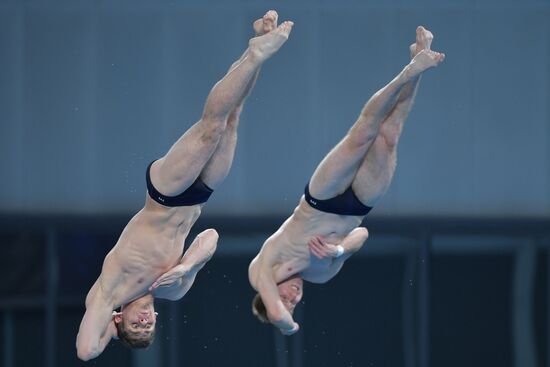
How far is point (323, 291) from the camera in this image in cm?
755

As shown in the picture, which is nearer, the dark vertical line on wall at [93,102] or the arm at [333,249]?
the arm at [333,249]

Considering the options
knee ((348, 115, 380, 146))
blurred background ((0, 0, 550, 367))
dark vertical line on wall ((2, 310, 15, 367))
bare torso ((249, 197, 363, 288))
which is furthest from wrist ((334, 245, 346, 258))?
dark vertical line on wall ((2, 310, 15, 367))

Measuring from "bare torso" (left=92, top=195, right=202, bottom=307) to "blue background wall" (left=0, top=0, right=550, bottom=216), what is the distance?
2327 millimetres

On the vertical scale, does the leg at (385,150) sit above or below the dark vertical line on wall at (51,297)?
above

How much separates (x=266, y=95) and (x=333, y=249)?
2.64 metres

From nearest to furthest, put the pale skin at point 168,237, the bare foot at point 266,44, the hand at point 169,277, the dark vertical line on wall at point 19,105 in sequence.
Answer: the bare foot at point 266,44
the pale skin at point 168,237
the hand at point 169,277
the dark vertical line on wall at point 19,105

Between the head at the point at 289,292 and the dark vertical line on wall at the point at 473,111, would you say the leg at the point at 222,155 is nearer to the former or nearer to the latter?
the head at the point at 289,292

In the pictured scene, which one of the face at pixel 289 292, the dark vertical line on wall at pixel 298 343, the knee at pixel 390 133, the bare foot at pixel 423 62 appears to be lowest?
the dark vertical line on wall at pixel 298 343

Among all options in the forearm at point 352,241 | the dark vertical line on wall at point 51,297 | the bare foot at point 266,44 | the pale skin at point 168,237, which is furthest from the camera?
the dark vertical line on wall at point 51,297

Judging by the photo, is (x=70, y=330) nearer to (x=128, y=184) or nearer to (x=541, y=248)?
(x=128, y=184)

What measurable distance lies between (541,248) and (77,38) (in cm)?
365

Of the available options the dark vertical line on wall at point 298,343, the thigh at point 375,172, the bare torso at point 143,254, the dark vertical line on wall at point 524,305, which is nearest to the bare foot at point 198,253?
the bare torso at point 143,254

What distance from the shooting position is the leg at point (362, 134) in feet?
16.0

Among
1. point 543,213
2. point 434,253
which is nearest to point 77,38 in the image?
point 434,253
